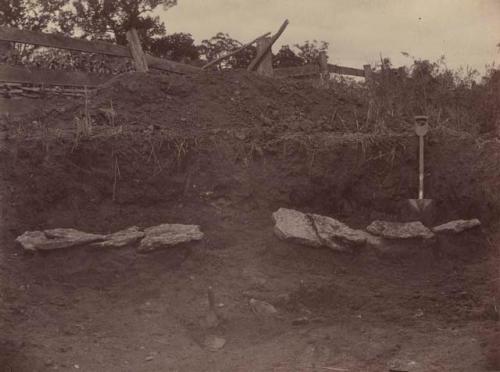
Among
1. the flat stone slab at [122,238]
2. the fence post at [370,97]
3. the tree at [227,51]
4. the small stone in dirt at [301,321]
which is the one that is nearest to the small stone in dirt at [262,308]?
the small stone in dirt at [301,321]

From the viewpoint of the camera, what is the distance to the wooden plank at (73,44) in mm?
7555

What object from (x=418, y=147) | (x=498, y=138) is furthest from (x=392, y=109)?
(x=418, y=147)

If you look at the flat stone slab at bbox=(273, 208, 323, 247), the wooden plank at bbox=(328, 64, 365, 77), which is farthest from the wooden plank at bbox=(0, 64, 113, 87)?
the wooden plank at bbox=(328, 64, 365, 77)

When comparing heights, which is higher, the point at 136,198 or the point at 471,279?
the point at 136,198

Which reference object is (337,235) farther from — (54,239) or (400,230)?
(54,239)

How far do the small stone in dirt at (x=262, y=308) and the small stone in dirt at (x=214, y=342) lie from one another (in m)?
0.41

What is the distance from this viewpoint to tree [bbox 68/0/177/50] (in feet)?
77.0

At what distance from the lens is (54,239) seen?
504cm

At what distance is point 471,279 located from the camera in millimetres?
5102

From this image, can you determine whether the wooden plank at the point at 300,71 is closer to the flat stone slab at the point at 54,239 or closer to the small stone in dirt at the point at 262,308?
the flat stone slab at the point at 54,239

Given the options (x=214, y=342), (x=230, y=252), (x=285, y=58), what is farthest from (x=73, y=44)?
(x=285, y=58)

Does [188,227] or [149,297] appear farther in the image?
[188,227]

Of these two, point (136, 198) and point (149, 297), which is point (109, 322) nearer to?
point (149, 297)

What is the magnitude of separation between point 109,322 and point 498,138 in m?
5.71
